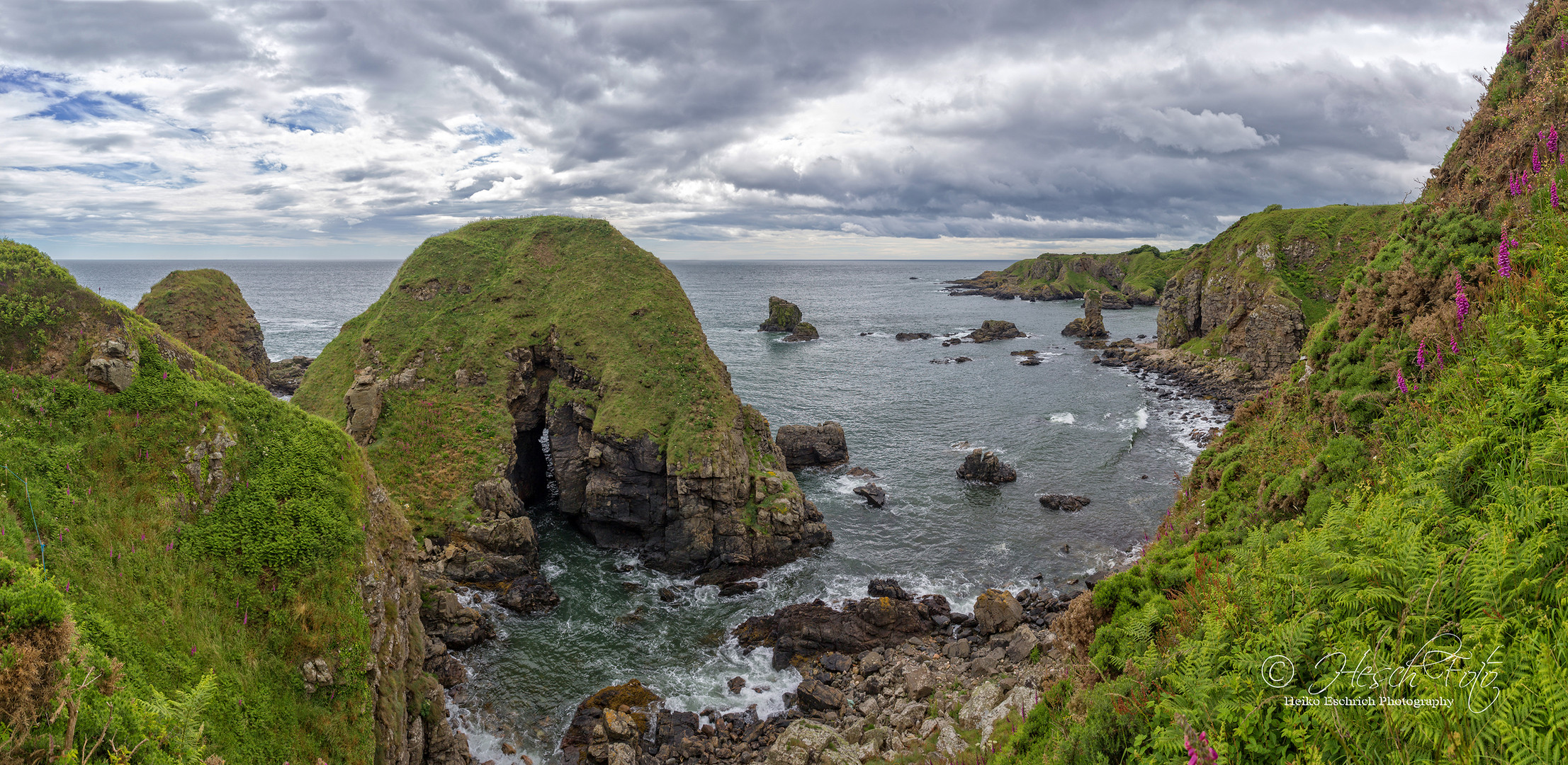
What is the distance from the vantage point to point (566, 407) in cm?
4684

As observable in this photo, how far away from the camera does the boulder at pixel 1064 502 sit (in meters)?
48.4

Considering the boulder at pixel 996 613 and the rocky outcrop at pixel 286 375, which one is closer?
the boulder at pixel 996 613

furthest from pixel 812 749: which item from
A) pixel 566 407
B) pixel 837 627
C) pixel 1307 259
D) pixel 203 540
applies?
pixel 1307 259

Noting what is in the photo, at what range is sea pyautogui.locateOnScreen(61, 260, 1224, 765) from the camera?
30062 mm

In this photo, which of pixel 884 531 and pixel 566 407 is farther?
pixel 566 407

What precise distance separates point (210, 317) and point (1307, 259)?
139902 millimetres

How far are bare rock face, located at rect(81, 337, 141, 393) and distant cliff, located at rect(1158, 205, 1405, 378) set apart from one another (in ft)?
322

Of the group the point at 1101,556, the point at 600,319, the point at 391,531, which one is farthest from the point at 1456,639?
the point at 600,319

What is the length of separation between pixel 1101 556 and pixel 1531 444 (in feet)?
120

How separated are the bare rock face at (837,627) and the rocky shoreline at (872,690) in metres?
0.05

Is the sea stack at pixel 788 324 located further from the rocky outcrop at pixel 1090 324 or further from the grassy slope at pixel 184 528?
the grassy slope at pixel 184 528

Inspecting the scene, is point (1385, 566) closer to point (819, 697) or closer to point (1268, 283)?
point (819, 697)

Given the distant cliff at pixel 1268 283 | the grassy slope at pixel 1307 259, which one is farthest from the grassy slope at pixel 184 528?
the grassy slope at pixel 1307 259

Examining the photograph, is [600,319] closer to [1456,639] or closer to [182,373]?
[182,373]
